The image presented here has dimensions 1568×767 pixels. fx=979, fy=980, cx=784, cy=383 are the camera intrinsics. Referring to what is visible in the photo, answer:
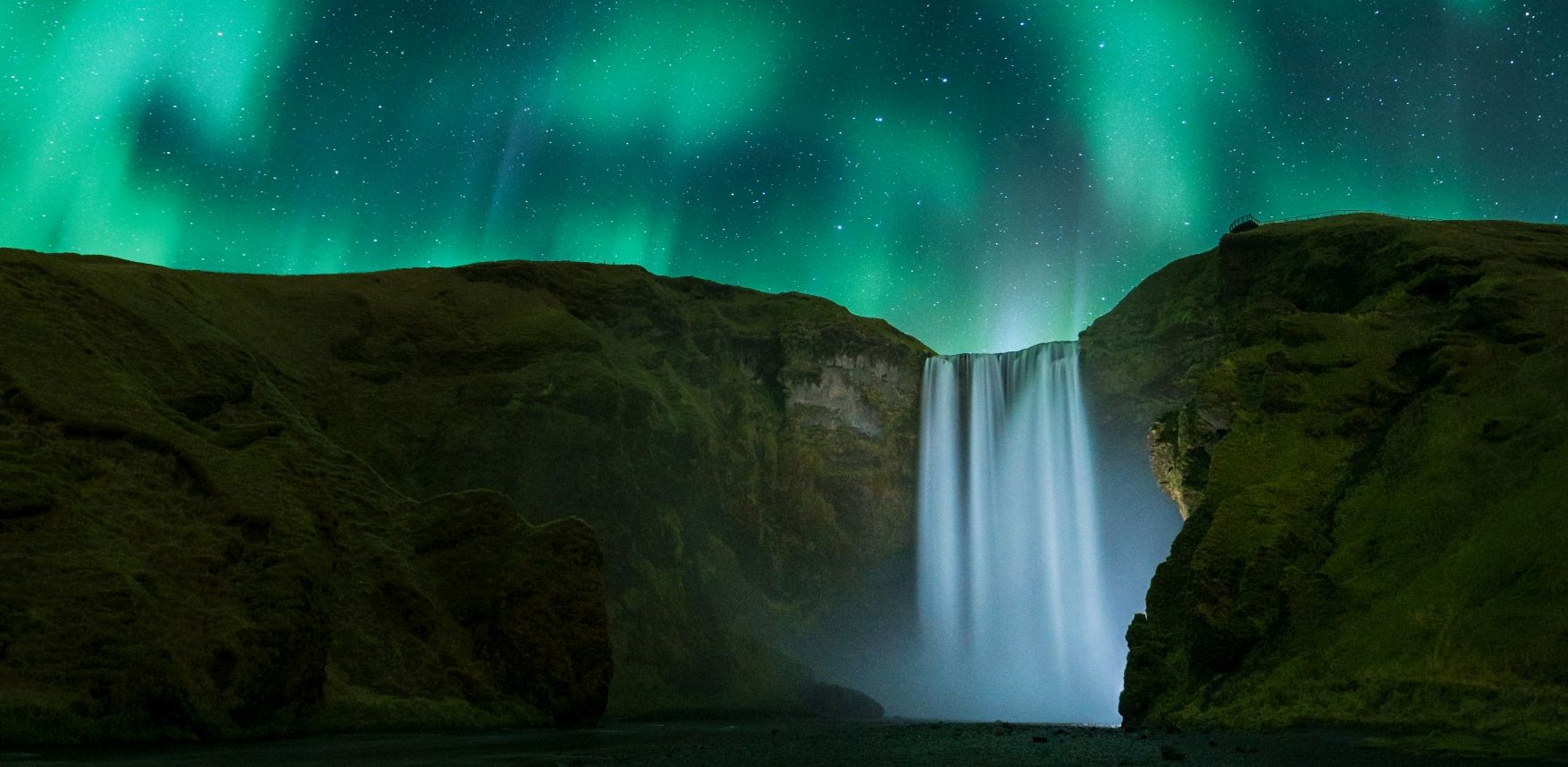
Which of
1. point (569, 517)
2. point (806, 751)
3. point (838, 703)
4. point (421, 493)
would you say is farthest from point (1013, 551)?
point (806, 751)

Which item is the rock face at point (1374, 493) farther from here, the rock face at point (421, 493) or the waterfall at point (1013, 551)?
the waterfall at point (1013, 551)

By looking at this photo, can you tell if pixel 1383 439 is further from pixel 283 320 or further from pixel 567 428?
pixel 283 320

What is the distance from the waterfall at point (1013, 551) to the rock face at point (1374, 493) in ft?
84.3

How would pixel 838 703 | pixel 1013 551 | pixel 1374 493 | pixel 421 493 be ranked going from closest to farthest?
pixel 1374 493 < pixel 421 493 < pixel 838 703 < pixel 1013 551

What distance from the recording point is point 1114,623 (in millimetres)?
67438

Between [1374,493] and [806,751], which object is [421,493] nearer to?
[806,751]

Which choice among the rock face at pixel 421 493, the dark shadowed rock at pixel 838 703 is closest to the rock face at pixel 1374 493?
the rock face at pixel 421 493

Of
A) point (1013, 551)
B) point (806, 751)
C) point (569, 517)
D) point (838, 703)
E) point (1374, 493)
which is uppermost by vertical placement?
point (1374, 493)

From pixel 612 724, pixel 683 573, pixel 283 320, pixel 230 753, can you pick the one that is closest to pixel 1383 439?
pixel 612 724

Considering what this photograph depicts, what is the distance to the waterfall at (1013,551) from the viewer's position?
67.4 meters

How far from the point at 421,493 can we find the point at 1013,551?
4070cm

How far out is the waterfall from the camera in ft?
221

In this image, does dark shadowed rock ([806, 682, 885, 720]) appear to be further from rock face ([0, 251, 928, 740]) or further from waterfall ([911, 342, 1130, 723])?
waterfall ([911, 342, 1130, 723])

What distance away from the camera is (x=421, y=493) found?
51.1m
